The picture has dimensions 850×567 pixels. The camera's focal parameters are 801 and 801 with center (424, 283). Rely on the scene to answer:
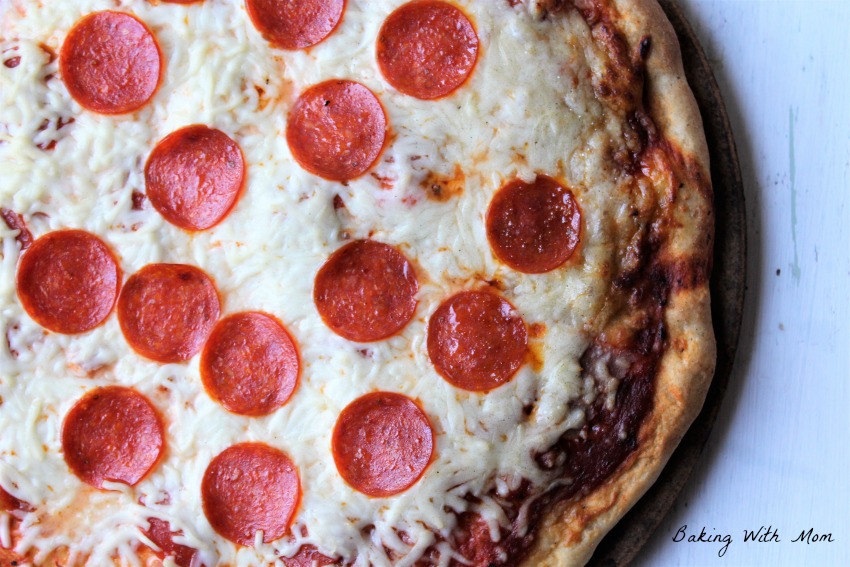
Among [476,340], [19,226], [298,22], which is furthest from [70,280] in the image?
[476,340]

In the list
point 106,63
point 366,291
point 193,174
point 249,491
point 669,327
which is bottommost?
point 249,491

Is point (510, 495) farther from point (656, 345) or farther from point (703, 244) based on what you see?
point (703, 244)

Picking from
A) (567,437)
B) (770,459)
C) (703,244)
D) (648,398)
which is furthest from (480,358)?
(770,459)

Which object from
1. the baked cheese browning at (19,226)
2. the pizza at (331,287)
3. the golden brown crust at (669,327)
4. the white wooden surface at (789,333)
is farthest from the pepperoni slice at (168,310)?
the white wooden surface at (789,333)

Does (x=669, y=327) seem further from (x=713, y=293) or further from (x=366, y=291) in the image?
(x=366, y=291)

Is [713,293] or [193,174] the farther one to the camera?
[713,293]

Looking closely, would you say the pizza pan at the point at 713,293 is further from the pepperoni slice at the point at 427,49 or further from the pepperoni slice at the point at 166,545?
the pepperoni slice at the point at 166,545
